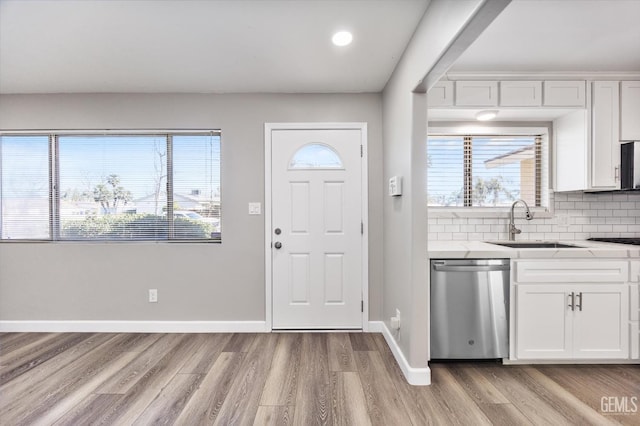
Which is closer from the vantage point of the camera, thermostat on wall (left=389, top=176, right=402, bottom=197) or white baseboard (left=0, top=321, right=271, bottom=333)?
thermostat on wall (left=389, top=176, right=402, bottom=197)

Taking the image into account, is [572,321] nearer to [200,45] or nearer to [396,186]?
[396,186]

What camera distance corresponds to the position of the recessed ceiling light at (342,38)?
210 cm

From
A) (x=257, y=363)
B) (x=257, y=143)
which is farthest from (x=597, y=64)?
(x=257, y=363)

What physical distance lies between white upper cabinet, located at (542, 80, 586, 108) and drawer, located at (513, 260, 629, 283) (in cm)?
130

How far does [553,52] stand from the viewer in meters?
2.31

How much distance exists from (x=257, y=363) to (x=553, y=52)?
3247mm

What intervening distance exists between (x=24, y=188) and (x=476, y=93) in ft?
14.4

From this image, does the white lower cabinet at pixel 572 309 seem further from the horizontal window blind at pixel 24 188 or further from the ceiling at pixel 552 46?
the horizontal window blind at pixel 24 188

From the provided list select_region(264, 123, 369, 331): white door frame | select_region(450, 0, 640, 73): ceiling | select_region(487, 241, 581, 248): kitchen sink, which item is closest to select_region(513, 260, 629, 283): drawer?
select_region(487, 241, 581, 248): kitchen sink

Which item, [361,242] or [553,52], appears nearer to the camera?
[553,52]

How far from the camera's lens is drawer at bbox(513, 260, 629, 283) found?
7.64 ft

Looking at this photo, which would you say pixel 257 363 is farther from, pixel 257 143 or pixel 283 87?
pixel 283 87

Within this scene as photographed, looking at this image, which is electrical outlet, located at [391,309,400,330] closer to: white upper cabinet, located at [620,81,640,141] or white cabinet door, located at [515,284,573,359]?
white cabinet door, located at [515,284,573,359]

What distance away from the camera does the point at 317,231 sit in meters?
3.12
